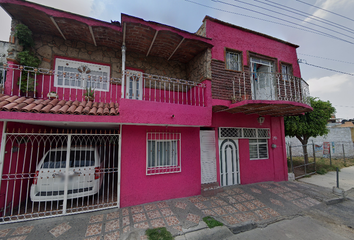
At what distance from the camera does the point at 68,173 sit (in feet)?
14.2

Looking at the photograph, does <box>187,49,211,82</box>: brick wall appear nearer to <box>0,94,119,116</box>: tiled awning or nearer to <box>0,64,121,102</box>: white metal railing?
<box>0,64,121,102</box>: white metal railing

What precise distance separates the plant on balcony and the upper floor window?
7.16 metres

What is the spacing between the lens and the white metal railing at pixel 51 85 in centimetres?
439

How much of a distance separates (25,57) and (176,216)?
660 centimetres

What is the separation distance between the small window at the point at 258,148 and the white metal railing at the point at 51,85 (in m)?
6.68

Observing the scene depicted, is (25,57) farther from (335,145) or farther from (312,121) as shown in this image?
(335,145)

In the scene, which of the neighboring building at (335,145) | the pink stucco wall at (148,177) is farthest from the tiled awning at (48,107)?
the neighboring building at (335,145)

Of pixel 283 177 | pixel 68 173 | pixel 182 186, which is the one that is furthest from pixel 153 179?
pixel 283 177

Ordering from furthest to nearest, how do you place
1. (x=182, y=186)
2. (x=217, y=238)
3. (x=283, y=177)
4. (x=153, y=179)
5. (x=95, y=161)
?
(x=283, y=177) < (x=182, y=186) < (x=153, y=179) < (x=95, y=161) < (x=217, y=238)

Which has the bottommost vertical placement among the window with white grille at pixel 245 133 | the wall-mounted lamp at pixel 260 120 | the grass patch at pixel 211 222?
the grass patch at pixel 211 222

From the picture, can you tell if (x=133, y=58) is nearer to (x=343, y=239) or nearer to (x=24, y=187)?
(x=24, y=187)

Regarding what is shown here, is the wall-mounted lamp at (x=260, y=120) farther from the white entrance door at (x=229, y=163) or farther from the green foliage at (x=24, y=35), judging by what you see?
the green foliage at (x=24, y=35)

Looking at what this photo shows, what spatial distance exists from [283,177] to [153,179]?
7027 mm

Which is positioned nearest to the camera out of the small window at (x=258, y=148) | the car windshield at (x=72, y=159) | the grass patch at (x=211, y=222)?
the grass patch at (x=211, y=222)
